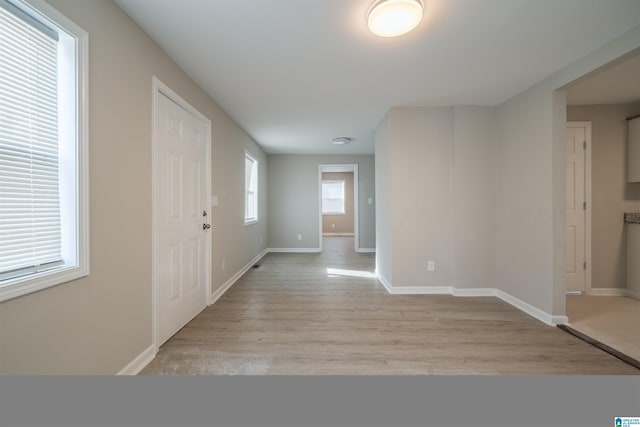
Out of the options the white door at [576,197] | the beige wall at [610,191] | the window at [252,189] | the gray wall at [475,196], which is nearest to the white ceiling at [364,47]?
the gray wall at [475,196]

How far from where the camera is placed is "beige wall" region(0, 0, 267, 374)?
3.77ft

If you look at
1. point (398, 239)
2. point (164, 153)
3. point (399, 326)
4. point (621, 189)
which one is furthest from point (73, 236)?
point (621, 189)

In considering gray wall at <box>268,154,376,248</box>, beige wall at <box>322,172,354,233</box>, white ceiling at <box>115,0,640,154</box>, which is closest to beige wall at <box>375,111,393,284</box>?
white ceiling at <box>115,0,640,154</box>

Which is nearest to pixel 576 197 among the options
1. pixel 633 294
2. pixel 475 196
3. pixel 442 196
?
pixel 475 196

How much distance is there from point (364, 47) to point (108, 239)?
2.20 metres

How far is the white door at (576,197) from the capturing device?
3.15m

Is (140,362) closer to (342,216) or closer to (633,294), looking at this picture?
(633,294)

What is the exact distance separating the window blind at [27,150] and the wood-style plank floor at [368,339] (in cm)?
108

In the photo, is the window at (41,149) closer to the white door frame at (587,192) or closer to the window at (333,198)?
the white door frame at (587,192)

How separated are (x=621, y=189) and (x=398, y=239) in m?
2.77

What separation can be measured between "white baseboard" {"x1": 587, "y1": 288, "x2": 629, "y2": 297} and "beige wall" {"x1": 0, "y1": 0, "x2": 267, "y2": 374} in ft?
15.9

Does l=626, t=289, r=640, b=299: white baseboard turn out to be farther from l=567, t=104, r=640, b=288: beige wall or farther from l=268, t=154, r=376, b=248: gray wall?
l=268, t=154, r=376, b=248: gray wall

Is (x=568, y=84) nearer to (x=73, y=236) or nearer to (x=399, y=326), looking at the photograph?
(x=399, y=326)

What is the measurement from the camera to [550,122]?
247 centimetres
